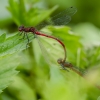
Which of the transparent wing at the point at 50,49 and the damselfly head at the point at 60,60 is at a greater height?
the transparent wing at the point at 50,49

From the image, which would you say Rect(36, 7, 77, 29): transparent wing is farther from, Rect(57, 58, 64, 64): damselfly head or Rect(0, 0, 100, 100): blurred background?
Rect(57, 58, 64, 64): damselfly head

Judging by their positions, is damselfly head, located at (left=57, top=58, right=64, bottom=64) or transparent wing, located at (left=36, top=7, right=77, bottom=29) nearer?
damselfly head, located at (left=57, top=58, right=64, bottom=64)

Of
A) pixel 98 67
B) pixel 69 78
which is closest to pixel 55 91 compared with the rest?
pixel 69 78

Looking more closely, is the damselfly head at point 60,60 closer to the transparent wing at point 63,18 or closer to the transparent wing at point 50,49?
the transparent wing at point 50,49

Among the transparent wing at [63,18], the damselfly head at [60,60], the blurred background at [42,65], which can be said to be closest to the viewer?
the blurred background at [42,65]

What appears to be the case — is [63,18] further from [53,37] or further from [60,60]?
[60,60]

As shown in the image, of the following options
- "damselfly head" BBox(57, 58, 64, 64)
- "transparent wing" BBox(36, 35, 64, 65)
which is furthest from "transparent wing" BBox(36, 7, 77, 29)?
"damselfly head" BBox(57, 58, 64, 64)

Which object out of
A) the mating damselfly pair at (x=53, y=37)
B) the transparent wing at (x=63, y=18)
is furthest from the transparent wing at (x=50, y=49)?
the transparent wing at (x=63, y=18)

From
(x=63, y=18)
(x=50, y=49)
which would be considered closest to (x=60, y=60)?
(x=50, y=49)

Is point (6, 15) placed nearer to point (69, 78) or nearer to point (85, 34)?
point (85, 34)
